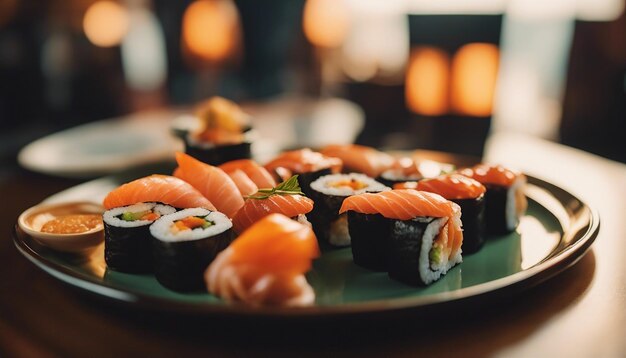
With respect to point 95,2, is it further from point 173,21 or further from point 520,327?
point 520,327

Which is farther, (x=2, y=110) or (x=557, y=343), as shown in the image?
(x=2, y=110)

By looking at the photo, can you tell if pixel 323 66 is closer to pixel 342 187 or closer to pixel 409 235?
pixel 342 187

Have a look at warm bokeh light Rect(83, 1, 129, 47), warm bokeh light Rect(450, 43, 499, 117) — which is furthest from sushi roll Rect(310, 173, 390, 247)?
warm bokeh light Rect(83, 1, 129, 47)

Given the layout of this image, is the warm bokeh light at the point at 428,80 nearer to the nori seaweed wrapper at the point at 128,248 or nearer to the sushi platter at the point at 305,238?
the sushi platter at the point at 305,238

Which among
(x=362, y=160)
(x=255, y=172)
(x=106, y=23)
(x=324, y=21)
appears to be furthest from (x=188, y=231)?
(x=324, y=21)

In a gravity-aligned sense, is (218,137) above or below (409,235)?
above

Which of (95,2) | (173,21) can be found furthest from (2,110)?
(173,21)
